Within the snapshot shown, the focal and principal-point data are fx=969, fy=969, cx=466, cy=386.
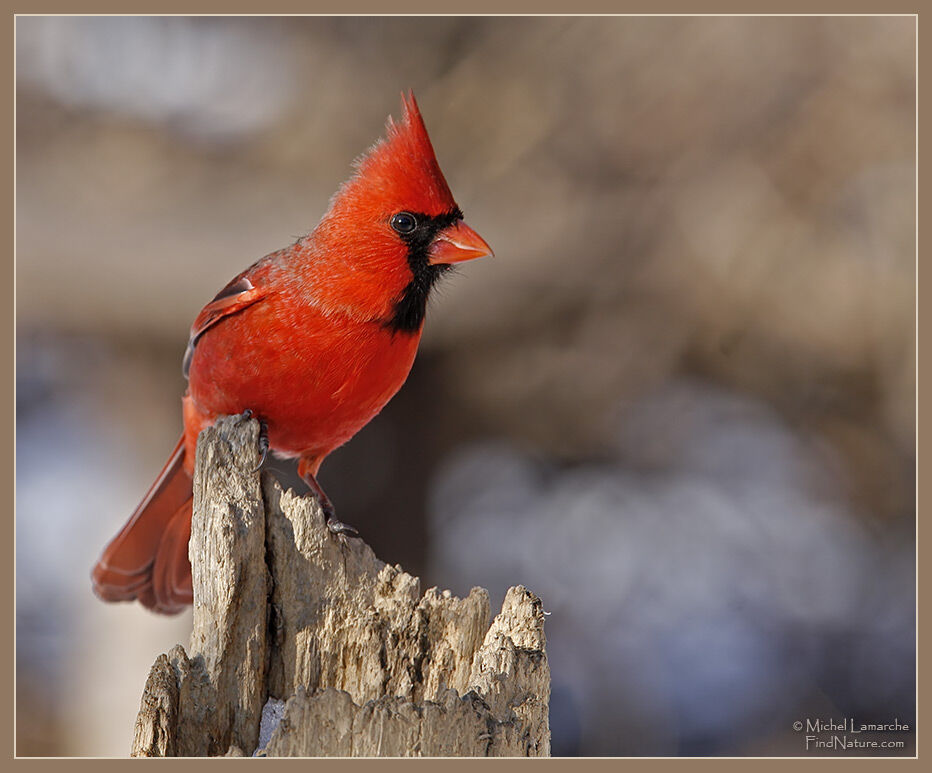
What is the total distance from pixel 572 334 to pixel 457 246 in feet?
3.77

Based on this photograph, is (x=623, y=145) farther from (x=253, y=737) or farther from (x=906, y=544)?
(x=253, y=737)

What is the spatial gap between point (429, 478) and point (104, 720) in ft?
3.14

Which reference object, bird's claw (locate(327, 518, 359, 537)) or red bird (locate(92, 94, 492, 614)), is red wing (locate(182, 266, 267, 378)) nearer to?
red bird (locate(92, 94, 492, 614))

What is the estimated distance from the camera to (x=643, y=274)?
8.52 ft

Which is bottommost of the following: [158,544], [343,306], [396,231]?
[158,544]

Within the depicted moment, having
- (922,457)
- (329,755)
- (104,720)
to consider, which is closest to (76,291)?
(104,720)

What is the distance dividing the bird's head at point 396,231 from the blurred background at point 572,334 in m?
0.17

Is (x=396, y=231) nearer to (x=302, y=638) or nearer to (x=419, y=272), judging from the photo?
(x=419, y=272)

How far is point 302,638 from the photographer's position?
4.65ft

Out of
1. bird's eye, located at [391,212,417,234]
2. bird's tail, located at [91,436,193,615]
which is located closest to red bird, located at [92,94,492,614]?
bird's eye, located at [391,212,417,234]

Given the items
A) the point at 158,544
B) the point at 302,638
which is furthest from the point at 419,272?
the point at 158,544

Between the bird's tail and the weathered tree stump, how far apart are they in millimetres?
413

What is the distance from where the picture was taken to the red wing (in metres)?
1.63

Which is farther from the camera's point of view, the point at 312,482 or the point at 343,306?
the point at 312,482
